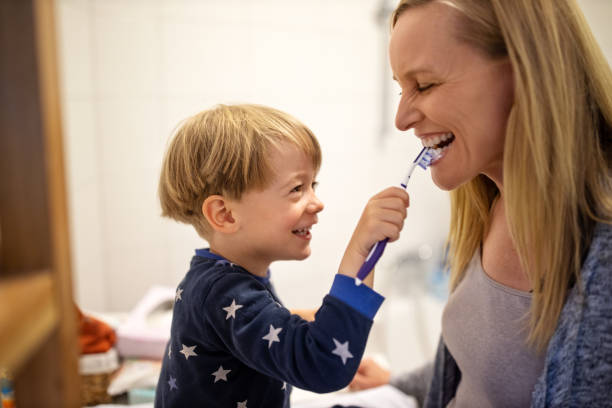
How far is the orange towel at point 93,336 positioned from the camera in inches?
37.5

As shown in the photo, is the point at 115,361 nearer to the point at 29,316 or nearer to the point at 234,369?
the point at 234,369

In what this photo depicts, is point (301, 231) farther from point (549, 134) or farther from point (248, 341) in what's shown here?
point (549, 134)

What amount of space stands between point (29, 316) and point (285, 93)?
1.61 m

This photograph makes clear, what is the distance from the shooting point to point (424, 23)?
2.10ft

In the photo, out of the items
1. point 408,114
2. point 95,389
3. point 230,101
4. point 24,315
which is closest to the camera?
point 24,315

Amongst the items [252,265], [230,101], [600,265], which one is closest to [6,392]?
[252,265]

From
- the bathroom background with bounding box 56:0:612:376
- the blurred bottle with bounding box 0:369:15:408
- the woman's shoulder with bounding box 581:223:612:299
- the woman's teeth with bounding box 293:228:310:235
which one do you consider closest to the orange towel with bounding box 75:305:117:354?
the blurred bottle with bounding box 0:369:15:408

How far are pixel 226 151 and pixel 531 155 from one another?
0.42 m

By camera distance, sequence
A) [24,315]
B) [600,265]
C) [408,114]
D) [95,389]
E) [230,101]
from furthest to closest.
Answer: [230,101] < [95,389] < [408,114] < [600,265] < [24,315]

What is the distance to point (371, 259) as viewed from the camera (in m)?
0.63

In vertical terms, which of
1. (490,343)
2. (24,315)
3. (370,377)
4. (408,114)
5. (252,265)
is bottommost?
(370,377)

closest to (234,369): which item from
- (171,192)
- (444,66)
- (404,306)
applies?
(171,192)

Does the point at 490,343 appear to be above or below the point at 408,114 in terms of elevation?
below

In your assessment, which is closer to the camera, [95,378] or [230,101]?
[95,378]
